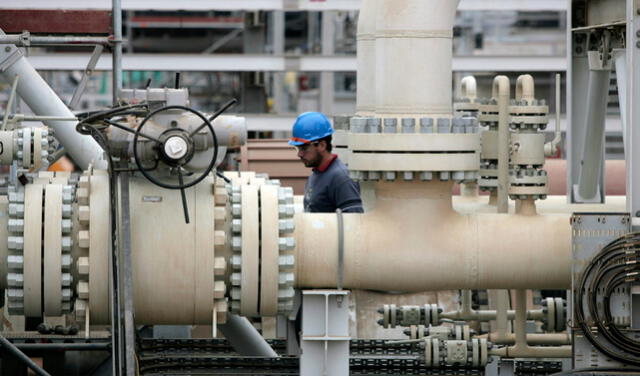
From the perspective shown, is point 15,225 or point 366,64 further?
point 366,64

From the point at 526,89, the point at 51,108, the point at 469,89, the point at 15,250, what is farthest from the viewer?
the point at 51,108

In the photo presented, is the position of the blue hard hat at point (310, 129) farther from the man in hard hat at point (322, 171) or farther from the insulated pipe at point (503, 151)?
the insulated pipe at point (503, 151)

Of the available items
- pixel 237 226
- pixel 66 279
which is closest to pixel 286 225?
pixel 237 226

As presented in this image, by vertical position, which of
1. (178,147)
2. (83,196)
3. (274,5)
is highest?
(274,5)

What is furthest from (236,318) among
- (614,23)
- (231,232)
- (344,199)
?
(614,23)

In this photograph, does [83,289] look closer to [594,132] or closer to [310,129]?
[310,129]

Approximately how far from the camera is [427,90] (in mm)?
5668

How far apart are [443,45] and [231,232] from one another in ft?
4.43

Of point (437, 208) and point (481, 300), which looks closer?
point (437, 208)

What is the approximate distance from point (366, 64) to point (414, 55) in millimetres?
2005

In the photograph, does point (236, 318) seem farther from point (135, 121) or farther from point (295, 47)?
point (295, 47)

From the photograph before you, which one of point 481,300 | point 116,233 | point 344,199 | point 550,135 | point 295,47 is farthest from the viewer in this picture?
point 295,47

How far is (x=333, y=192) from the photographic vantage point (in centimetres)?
675

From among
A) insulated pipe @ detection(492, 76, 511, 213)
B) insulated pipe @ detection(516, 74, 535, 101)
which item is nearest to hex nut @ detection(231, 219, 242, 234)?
insulated pipe @ detection(492, 76, 511, 213)
